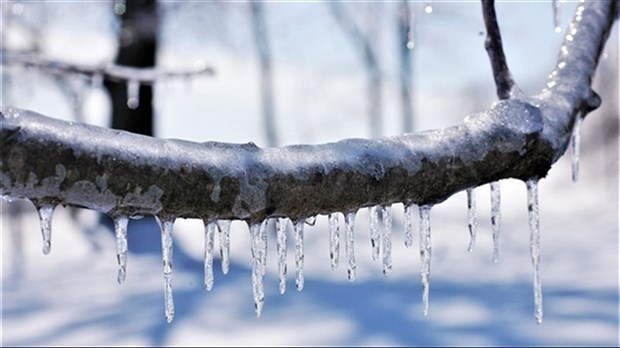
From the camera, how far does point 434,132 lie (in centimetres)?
116

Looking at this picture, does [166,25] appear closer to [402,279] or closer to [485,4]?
[402,279]

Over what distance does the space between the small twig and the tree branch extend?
0.24 meters

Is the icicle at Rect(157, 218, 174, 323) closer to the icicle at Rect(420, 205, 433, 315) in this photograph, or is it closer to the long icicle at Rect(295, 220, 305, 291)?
the long icicle at Rect(295, 220, 305, 291)

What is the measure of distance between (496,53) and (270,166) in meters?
0.85

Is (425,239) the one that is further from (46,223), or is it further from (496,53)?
(46,223)

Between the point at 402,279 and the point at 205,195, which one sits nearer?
the point at 205,195

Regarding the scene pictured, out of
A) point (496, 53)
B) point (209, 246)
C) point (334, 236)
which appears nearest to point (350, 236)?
point (334, 236)

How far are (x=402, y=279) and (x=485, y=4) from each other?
410cm

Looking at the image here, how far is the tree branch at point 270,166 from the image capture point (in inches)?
32.9

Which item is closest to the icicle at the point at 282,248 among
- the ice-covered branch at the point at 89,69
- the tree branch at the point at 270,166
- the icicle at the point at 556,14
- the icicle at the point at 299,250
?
the icicle at the point at 299,250

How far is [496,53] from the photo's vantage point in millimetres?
1658

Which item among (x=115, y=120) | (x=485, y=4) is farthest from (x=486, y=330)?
(x=115, y=120)

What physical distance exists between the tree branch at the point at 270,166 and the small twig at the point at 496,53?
0.79ft

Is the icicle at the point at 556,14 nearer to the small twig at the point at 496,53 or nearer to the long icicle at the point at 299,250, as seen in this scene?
the small twig at the point at 496,53
